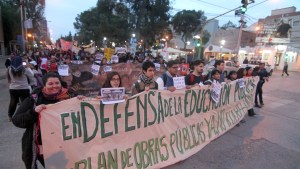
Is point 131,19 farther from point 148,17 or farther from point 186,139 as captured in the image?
point 186,139

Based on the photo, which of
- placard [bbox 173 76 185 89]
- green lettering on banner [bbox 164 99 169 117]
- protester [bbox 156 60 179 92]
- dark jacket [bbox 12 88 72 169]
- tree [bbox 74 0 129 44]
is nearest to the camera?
dark jacket [bbox 12 88 72 169]

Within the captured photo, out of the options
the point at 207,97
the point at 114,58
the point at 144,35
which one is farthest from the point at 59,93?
the point at 144,35

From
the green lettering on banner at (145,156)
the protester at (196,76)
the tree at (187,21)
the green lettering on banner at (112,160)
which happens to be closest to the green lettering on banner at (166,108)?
the green lettering on banner at (145,156)

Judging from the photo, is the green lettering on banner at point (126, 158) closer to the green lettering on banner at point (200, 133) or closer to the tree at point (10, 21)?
the green lettering on banner at point (200, 133)

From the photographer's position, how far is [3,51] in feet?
123

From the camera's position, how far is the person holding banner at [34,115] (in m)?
2.60

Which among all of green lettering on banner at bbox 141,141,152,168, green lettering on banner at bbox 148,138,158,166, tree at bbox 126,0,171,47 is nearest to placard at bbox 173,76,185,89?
green lettering on banner at bbox 148,138,158,166

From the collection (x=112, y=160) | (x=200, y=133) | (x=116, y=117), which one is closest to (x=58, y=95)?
(x=116, y=117)

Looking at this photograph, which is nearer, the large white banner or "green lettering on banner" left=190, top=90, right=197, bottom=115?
the large white banner

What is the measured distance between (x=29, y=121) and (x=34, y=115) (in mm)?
82

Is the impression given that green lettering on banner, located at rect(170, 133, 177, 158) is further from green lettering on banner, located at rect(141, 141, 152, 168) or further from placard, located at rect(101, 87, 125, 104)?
placard, located at rect(101, 87, 125, 104)

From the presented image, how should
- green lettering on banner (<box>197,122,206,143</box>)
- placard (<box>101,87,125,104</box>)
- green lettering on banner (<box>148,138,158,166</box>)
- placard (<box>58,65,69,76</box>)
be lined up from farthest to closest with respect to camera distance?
placard (<box>58,65,69,76</box>) < green lettering on banner (<box>197,122,206,143</box>) < green lettering on banner (<box>148,138,158,166</box>) < placard (<box>101,87,125,104</box>)

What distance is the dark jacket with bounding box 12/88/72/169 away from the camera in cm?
259

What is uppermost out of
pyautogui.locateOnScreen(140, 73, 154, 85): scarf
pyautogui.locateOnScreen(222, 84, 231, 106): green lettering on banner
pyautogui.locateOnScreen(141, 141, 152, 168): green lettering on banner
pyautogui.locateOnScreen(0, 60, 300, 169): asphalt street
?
pyautogui.locateOnScreen(140, 73, 154, 85): scarf
